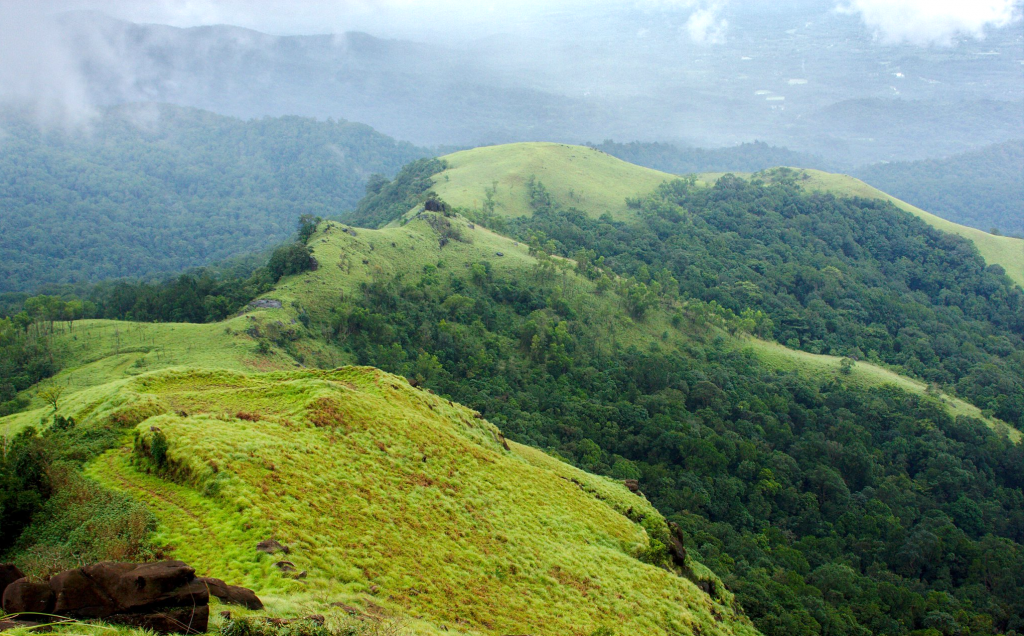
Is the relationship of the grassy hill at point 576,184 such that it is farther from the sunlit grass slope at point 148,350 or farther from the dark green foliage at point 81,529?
the dark green foliage at point 81,529

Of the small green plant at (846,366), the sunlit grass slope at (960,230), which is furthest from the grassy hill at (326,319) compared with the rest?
the sunlit grass slope at (960,230)

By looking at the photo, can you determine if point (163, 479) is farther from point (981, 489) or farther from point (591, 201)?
point (591, 201)

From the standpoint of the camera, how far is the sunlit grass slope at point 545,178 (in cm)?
11594

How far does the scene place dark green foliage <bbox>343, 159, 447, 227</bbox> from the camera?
116 meters

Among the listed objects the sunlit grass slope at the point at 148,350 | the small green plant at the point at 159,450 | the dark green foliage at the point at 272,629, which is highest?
the dark green foliage at the point at 272,629

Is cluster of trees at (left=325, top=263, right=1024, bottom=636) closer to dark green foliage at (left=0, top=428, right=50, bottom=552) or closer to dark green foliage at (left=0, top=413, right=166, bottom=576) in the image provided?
dark green foliage at (left=0, top=413, right=166, bottom=576)

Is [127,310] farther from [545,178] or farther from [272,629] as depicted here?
[545,178]

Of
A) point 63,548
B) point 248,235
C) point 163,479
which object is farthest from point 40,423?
point 248,235

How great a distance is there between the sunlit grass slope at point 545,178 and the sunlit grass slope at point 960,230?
3584 cm

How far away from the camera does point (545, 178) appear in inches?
4958

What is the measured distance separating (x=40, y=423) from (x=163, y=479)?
8.34 meters

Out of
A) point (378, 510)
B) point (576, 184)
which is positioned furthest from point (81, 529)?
point (576, 184)

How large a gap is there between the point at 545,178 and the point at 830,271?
5914cm

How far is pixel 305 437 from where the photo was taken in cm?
1794
